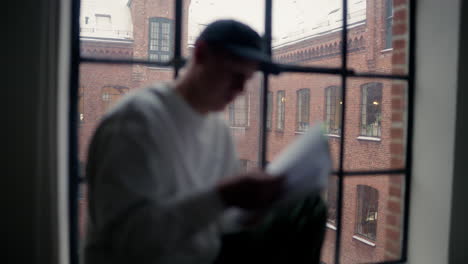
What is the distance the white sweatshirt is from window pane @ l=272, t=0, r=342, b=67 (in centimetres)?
106

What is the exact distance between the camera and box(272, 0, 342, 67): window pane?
6.13ft

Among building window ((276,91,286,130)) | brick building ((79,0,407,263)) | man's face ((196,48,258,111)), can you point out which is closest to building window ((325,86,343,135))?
brick building ((79,0,407,263))

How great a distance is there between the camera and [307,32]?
7.05ft

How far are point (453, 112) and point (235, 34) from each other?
1465 millimetres

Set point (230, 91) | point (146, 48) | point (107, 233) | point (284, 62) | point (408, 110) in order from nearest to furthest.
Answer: point (107, 233), point (230, 91), point (146, 48), point (284, 62), point (408, 110)

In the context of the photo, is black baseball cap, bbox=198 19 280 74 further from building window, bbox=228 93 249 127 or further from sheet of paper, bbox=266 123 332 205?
building window, bbox=228 93 249 127

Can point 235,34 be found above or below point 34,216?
above

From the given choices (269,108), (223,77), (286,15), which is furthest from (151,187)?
(286,15)

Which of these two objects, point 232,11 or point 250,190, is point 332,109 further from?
point 250,190

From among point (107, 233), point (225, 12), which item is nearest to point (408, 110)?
point (225, 12)

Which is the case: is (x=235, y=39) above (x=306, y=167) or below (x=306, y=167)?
above

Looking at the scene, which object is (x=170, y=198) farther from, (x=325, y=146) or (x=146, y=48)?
(x=146, y=48)

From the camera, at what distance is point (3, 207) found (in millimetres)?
1221

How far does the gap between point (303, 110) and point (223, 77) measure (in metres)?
2.29
